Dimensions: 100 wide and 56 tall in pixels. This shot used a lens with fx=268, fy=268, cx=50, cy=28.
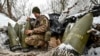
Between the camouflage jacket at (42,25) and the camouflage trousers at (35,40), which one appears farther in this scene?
the camouflage trousers at (35,40)

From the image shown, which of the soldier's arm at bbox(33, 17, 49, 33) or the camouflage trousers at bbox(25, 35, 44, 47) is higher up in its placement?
the soldier's arm at bbox(33, 17, 49, 33)

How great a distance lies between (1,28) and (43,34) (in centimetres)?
283

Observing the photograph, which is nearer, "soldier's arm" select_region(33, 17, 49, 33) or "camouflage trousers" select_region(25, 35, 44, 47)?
"soldier's arm" select_region(33, 17, 49, 33)

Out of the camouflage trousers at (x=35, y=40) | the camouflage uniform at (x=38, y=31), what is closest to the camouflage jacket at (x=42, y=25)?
the camouflage uniform at (x=38, y=31)

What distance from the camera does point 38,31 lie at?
7312 mm

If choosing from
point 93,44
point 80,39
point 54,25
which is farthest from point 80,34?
point 54,25

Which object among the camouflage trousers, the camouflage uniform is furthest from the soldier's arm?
the camouflage trousers

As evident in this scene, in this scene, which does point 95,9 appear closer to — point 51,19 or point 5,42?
point 51,19

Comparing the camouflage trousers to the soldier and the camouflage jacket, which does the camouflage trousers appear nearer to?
the soldier

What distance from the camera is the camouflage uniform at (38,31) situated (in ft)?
23.8

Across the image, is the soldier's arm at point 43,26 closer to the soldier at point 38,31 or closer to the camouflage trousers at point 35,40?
the soldier at point 38,31

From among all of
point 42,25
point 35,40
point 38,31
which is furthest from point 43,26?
point 35,40

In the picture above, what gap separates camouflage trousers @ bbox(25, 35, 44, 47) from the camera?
7.43m

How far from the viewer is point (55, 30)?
7977mm
